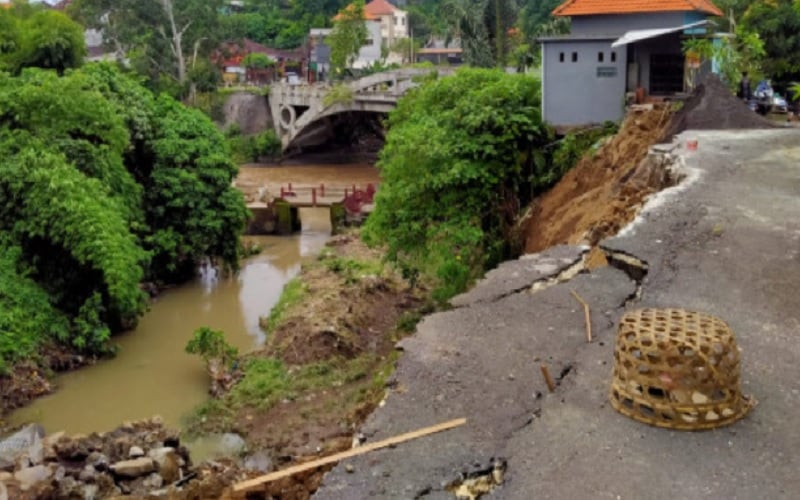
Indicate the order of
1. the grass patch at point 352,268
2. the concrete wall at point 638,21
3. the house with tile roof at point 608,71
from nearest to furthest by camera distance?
1. the house with tile roof at point 608,71
2. the concrete wall at point 638,21
3. the grass patch at point 352,268

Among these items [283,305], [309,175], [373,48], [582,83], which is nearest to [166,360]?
[283,305]

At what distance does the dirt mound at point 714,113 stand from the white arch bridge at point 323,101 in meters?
21.4

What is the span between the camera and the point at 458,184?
15.5 m

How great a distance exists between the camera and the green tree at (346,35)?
48875mm

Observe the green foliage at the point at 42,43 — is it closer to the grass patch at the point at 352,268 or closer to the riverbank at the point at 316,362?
the grass patch at the point at 352,268

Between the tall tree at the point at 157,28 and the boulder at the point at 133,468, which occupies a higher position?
the tall tree at the point at 157,28

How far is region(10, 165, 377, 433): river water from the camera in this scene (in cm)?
1494

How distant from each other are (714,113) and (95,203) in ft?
39.4

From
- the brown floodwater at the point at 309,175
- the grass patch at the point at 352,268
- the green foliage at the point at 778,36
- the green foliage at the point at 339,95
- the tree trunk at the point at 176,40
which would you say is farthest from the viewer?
the tree trunk at the point at 176,40

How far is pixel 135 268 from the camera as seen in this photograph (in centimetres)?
1708

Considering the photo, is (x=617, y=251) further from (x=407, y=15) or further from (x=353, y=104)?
(x=407, y=15)

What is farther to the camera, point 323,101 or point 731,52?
point 323,101

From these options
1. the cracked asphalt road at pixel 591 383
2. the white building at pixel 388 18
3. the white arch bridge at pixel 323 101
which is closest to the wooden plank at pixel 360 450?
the cracked asphalt road at pixel 591 383

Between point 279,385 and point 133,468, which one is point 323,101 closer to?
point 279,385
